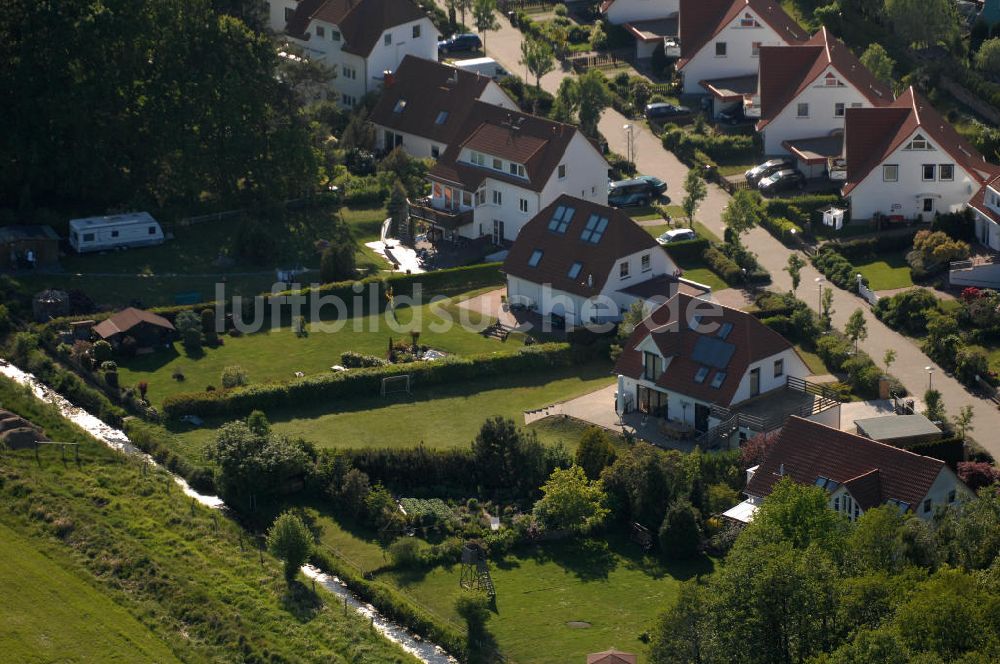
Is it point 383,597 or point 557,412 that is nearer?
point 383,597

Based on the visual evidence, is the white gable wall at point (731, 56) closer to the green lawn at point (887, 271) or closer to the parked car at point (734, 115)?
the parked car at point (734, 115)

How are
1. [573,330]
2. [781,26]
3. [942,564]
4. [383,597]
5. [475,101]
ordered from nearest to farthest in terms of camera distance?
[942,564]
[383,597]
[573,330]
[475,101]
[781,26]

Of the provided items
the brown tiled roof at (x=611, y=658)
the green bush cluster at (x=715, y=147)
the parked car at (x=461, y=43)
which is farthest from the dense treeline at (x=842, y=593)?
the parked car at (x=461, y=43)

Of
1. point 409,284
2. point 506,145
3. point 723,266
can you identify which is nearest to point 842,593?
point 723,266

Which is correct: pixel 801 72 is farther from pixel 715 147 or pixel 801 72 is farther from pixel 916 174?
pixel 916 174

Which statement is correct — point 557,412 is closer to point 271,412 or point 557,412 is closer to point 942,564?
point 271,412

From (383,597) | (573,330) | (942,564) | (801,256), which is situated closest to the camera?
(942,564)

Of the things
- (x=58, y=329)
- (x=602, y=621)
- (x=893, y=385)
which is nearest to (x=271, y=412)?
(x=58, y=329)
